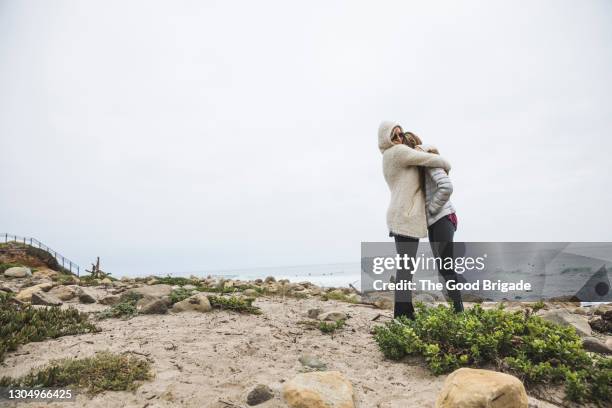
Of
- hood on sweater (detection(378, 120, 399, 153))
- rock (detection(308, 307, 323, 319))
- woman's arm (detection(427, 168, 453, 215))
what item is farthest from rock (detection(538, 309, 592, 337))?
rock (detection(308, 307, 323, 319))

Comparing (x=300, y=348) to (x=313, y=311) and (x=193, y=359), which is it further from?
(x=313, y=311)

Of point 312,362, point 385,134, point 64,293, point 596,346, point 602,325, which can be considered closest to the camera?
point 312,362

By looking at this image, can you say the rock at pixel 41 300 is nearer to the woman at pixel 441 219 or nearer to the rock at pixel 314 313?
the rock at pixel 314 313

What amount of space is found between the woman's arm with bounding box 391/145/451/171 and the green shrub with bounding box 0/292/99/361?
4864 mm

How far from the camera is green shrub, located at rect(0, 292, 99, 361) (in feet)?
12.6

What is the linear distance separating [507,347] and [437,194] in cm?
198

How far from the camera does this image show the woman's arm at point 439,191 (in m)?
4.46

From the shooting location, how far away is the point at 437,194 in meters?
4.51

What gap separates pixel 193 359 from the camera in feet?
11.8

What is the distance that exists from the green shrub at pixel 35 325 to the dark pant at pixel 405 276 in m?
4.15

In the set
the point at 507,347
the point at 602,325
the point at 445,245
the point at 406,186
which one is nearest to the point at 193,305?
the point at 406,186

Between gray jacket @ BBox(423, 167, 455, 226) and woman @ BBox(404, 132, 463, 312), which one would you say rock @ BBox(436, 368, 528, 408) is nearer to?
woman @ BBox(404, 132, 463, 312)

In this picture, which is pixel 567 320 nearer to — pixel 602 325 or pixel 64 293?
pixel 602 325

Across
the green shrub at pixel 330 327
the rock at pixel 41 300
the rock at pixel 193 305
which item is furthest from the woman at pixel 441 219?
the rock at pixel 41 300
